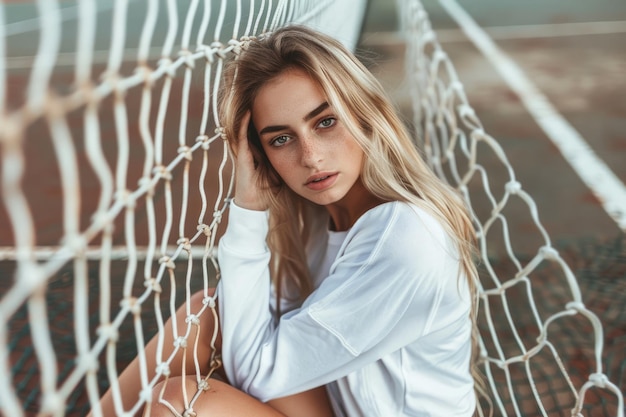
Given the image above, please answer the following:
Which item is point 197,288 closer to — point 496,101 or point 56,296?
point 56,296

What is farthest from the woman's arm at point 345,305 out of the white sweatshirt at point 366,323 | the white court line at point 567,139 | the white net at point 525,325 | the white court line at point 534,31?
the white court line at point 534,31

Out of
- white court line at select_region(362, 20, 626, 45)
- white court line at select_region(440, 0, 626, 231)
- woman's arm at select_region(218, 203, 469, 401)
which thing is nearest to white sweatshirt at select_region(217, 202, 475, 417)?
woman's arm at select_region(218, 203, 469, 401)

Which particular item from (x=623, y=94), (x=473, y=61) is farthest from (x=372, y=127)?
(x=473, y=61)

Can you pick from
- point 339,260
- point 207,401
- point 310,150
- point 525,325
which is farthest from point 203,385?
point 525,325

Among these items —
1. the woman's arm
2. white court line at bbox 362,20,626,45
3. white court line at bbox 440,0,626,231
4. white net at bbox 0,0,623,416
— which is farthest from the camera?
white court line at bbox 362,20,626,45

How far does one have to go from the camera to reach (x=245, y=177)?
3.90 feet

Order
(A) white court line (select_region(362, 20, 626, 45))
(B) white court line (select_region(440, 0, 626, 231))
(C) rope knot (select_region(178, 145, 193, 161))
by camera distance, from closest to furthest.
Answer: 1. (C) rope knot (select_region(178, 145, 193, 161))
2. (B) white court line (select_region(440, 0, 626, 231))
3. (A) white court line (select_region(362, 20, 626, 45))

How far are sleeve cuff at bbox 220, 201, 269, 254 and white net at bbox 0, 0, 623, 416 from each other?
0.03 meters

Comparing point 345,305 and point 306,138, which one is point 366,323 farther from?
point 306,138

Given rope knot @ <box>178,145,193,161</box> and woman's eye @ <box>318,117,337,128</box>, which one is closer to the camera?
rope knot @ <box>178,145,193,161</box>

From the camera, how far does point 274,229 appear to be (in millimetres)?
1350

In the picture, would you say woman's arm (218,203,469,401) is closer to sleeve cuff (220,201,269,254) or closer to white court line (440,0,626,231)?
sleeve cuff (220,201,269,254)

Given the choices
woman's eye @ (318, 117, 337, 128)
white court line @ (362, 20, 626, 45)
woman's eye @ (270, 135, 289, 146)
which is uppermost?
white court line @ (362, 20, 626, 45)

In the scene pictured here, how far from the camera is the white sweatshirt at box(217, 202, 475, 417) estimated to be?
106 centimetres
